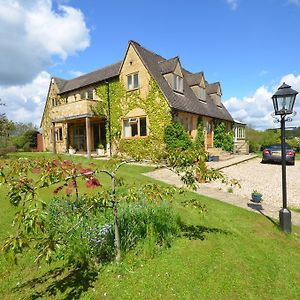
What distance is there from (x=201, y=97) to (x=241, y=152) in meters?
10.2

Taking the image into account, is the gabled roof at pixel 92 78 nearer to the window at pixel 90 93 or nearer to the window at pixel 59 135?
the window at pixel 90 93

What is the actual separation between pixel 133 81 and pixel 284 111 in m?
16.4

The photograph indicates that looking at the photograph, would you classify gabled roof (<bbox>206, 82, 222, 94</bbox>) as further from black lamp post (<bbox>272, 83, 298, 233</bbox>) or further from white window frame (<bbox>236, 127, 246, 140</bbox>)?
black lamp post (<bbox>272, 83, 298, 233</bbox>)

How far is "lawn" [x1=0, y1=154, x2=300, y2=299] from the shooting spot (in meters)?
3.54

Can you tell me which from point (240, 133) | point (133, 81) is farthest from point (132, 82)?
point (240, 133)

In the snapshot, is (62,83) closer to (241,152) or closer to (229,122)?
(229,122)

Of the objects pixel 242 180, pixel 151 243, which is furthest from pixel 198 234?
pixel 242 180

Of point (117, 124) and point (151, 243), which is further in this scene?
point (117, 124)

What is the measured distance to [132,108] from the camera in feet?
68.8

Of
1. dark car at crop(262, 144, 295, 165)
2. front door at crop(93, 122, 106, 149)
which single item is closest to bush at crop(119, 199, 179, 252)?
dark car at crop(262, 144, 295, 165)

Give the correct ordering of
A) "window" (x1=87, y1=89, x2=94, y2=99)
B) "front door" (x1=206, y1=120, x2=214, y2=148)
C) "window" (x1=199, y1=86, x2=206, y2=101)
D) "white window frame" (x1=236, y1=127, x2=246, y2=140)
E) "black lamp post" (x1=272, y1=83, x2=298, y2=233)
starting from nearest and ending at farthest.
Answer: "black lamp post" (x1=272, y1=83, x2=298, y2=233) → "window" (x1=87, y1=89, x2=94, y2=99) → "front door" (x1=206, y1=120, x2=214, y2=148) → "window" (x1=199, y1=86, x2=206, y2=101) → "white window frame" (x1=236, y1=127, x2=246, y2=140)

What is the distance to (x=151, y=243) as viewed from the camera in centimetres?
442

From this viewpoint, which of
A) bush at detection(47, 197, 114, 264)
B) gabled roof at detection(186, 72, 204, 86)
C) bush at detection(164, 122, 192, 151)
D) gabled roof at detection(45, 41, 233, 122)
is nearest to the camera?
bush at detection(47, 197, 114, 264)

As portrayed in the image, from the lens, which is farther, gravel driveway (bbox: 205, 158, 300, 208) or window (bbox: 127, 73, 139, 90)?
window (bbox: 127, 73, 139, 90)
